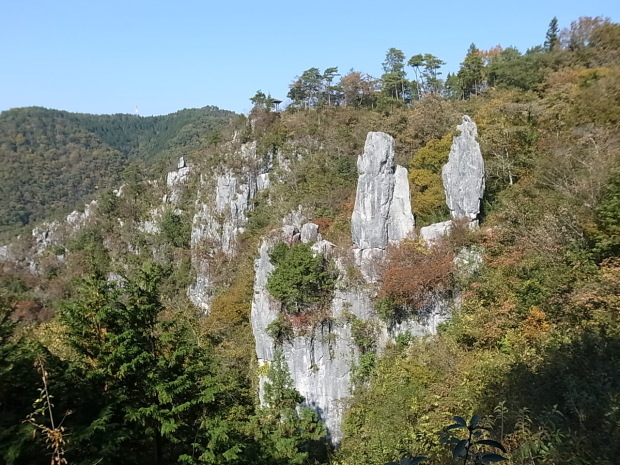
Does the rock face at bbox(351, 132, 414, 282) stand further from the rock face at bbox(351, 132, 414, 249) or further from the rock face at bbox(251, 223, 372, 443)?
the rock face at bbox(251, 223, 372, 443)

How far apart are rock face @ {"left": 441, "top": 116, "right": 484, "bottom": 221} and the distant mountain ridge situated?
153ft

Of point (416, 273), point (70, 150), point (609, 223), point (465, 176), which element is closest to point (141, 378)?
point (416, 273)

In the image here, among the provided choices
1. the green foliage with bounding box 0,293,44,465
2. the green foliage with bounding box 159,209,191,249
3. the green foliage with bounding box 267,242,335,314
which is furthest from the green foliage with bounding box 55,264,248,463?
the green foliage with bounding box 159,209,191,249

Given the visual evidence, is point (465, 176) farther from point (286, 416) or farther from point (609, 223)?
point (286, 416)

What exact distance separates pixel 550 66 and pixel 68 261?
44.3 metres

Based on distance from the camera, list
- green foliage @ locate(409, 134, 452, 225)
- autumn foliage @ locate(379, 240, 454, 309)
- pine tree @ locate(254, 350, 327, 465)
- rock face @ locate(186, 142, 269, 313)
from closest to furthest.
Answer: autumn foliage @ locate(379, 240, 454, 309) < pine tree @ locate(254, 350, 327, 465) < green foliage @ locate(409, 134, 452, 225) < rock face @ locate(186, 142, 269, 313)

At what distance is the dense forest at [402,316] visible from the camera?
5672 mm

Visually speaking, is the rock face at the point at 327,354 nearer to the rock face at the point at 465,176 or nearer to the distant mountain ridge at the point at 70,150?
the rock face at the point at 465,176

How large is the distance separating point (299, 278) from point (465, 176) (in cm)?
708

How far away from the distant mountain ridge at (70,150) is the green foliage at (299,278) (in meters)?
46.1

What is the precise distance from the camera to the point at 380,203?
15625 millimetres

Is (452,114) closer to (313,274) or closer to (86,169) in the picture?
(313,274)

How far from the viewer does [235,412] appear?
15812 millimetres

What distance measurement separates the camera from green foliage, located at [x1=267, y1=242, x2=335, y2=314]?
14.4 meters
